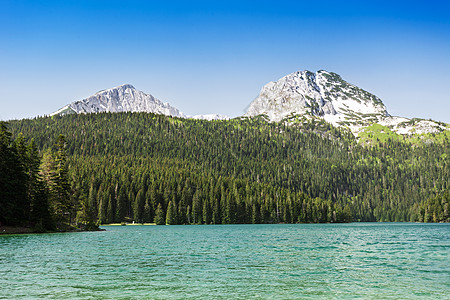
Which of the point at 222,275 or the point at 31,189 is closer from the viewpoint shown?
the point at 222,275

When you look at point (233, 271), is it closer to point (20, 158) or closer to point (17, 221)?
point (17, 221)

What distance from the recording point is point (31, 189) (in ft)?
284

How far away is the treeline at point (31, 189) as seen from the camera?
3125 inches

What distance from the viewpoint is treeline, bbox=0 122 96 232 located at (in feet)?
260

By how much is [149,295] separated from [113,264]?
53.1ft

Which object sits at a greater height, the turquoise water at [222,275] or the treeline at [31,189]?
the treeline at [31,189]

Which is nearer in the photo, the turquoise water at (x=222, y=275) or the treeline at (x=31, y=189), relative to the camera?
the turquoise water at (x=222, y=275)

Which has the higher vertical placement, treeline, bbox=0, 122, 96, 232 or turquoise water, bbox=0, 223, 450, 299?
treeline, bbox=0, 122, 96, 232

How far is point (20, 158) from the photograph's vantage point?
3433 inches

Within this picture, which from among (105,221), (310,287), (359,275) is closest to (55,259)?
(310,287)

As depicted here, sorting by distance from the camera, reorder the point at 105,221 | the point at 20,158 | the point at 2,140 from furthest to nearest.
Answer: the point at 105,221
the point at 20,158
the point at 2,140

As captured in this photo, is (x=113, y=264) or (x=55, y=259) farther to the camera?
(x=55, y=259)

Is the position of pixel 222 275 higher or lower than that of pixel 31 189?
lower

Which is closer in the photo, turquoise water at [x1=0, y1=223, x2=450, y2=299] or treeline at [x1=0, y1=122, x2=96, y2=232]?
turquoise water at [x1=0, y1=223, x2=450, y2=299]
